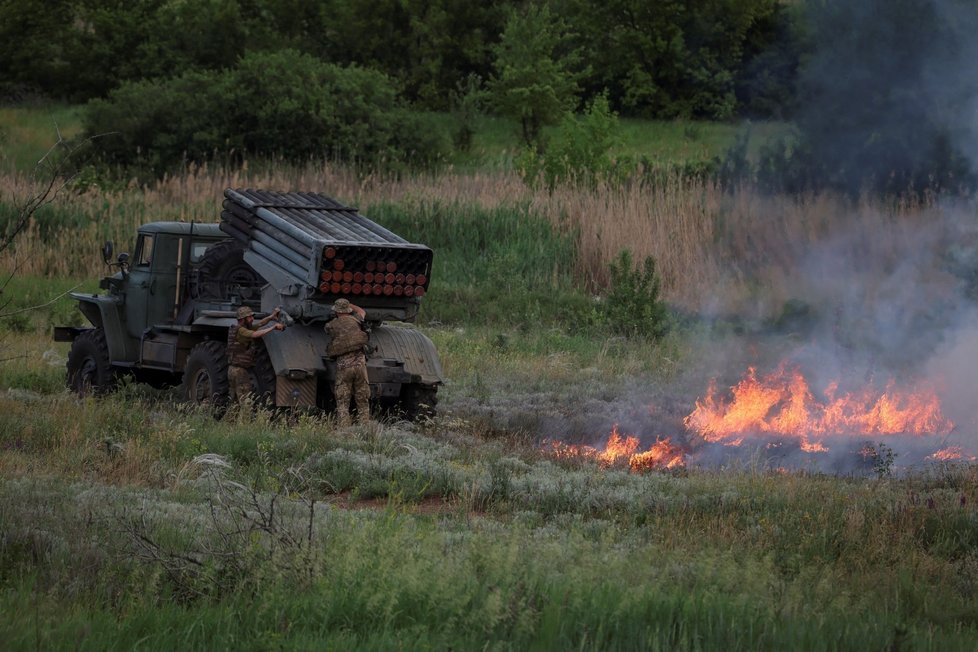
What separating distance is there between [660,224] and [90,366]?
10.7 m

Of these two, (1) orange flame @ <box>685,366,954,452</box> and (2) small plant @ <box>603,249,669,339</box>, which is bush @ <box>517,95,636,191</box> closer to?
(2) small plant @ <box>603,249,669,339</box>

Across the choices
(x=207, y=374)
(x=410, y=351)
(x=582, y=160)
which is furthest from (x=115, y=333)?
(x=582, y=160)

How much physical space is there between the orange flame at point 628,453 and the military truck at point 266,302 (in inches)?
71.7

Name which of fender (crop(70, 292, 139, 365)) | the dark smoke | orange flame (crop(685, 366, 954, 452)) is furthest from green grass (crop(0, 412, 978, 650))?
the dark smoke

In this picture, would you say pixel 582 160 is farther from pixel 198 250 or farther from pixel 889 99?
pixel 198 250

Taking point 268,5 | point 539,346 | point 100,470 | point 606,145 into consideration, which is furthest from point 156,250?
point 268,5

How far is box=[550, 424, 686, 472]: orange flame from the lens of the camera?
1218 centimetres

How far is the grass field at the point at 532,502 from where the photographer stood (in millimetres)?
6676

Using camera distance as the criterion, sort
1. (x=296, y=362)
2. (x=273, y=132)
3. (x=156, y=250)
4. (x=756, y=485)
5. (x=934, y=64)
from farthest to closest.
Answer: (x=273, y=132) → (x=934, y=64) → (x=156, y=250) → (x=296, y=362) → (x=756, y=485)

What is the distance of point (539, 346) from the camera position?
64.3 feet

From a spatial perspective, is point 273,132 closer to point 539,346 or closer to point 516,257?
point 516,257

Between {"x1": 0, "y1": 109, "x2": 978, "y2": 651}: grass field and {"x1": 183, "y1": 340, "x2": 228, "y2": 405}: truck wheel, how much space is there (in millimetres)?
271

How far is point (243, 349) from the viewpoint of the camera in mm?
13445

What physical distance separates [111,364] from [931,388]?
8595mm
